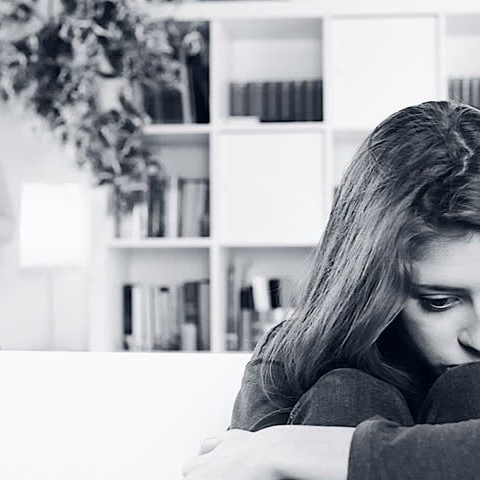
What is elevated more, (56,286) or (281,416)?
(281,416)

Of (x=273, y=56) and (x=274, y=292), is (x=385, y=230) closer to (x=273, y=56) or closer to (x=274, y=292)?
(x=274, y=292)

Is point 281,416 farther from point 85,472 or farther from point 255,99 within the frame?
point 255,99

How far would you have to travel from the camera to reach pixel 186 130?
11.3 feet

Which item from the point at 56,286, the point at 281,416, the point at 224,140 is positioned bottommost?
the point at 56,286

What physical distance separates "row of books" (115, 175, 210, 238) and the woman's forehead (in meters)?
2.61

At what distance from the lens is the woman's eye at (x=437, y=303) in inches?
36.2

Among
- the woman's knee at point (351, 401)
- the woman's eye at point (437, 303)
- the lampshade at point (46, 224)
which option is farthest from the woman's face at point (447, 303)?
the lampshade at point (46, 224)

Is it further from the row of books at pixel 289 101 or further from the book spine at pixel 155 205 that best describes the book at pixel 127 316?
the row of books at pixel 289 101

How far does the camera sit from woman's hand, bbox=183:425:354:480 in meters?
0.75

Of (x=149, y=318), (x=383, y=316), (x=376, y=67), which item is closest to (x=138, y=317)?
(x=149, y=318)

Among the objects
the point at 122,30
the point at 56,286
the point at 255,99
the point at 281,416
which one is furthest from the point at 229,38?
the point at 281,416

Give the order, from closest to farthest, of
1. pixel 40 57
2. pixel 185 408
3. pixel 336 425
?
1. pixel 336 425
2. pixel 185 408
3. pixel 40 57

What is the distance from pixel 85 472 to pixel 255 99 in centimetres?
242

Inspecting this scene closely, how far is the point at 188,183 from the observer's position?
353 centimetres
